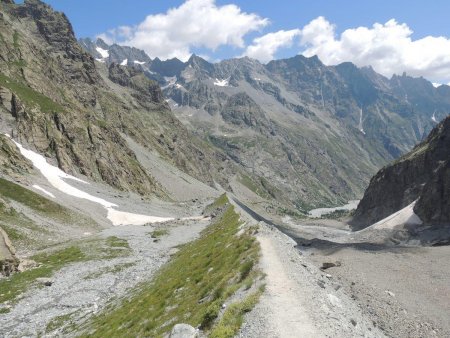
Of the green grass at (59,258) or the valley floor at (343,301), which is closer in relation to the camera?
the valley floor at (343,301)

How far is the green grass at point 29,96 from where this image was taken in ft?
459

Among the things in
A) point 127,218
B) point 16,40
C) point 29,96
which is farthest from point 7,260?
point 16,40

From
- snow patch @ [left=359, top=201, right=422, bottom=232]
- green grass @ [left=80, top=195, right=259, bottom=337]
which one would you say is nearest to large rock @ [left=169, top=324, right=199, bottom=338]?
green grass @ [left=80, top=195, right=259, bottom=337]

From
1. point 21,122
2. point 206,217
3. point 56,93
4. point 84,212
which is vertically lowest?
point 206,217

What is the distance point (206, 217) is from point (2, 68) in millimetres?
94977

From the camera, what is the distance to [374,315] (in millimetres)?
29938

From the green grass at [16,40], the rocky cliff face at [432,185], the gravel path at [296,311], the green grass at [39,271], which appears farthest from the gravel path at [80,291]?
the green grass at [16,40]

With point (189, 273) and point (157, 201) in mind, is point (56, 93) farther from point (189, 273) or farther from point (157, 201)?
point (189, 273)

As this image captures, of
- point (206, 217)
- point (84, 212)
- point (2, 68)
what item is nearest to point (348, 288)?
point (84, 212)

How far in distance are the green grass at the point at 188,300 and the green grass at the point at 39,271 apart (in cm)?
1325

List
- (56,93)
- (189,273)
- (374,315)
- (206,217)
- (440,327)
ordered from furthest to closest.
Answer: (56,93) → (206,217) → (189,273) → (440,327) → (374,315)

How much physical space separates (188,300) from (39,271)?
32014 millimetres

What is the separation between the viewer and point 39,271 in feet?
170

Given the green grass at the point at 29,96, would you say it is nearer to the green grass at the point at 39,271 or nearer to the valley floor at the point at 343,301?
the green grass at the point at 39,271
